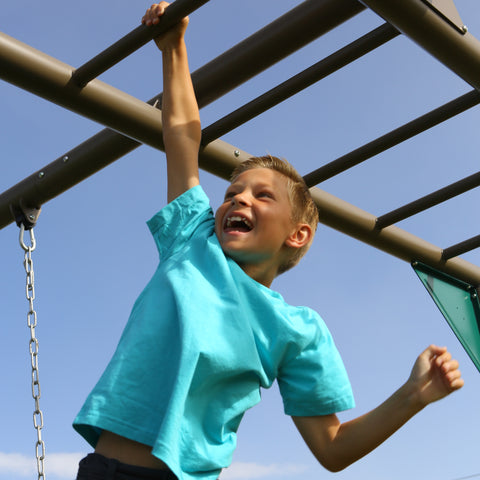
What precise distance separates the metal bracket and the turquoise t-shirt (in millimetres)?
996

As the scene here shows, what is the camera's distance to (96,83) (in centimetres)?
223

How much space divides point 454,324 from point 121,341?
2064 millimetres

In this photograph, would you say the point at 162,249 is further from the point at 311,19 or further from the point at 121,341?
the point at 311,19

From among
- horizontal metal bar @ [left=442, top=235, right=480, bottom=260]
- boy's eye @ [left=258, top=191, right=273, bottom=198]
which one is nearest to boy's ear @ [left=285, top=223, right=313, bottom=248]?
boy's eye @ [left=258, top=191, right=273, bottom=198]

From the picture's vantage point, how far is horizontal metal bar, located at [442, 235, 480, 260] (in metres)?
3.19

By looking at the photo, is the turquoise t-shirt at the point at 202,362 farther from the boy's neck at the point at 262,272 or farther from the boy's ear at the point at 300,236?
the boy's ear at the point at 300,236

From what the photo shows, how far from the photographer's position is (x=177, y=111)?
2.03 meters

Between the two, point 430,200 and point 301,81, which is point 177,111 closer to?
point 301,81

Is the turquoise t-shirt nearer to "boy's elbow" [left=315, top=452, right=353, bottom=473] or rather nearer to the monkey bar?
"boy's elbow" [left=315, top=452, right=353, bottom=473]

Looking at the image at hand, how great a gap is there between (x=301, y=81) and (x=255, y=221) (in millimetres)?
675

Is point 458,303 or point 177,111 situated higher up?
point 177,111

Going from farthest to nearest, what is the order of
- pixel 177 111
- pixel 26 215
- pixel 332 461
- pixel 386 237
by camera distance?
pixel 386 237 → pixel 26 215 → pixel 177 111 → pixel 332 461

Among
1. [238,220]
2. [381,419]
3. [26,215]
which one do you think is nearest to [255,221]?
[238,220]

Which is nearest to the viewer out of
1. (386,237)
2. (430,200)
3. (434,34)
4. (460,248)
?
(434,34)
